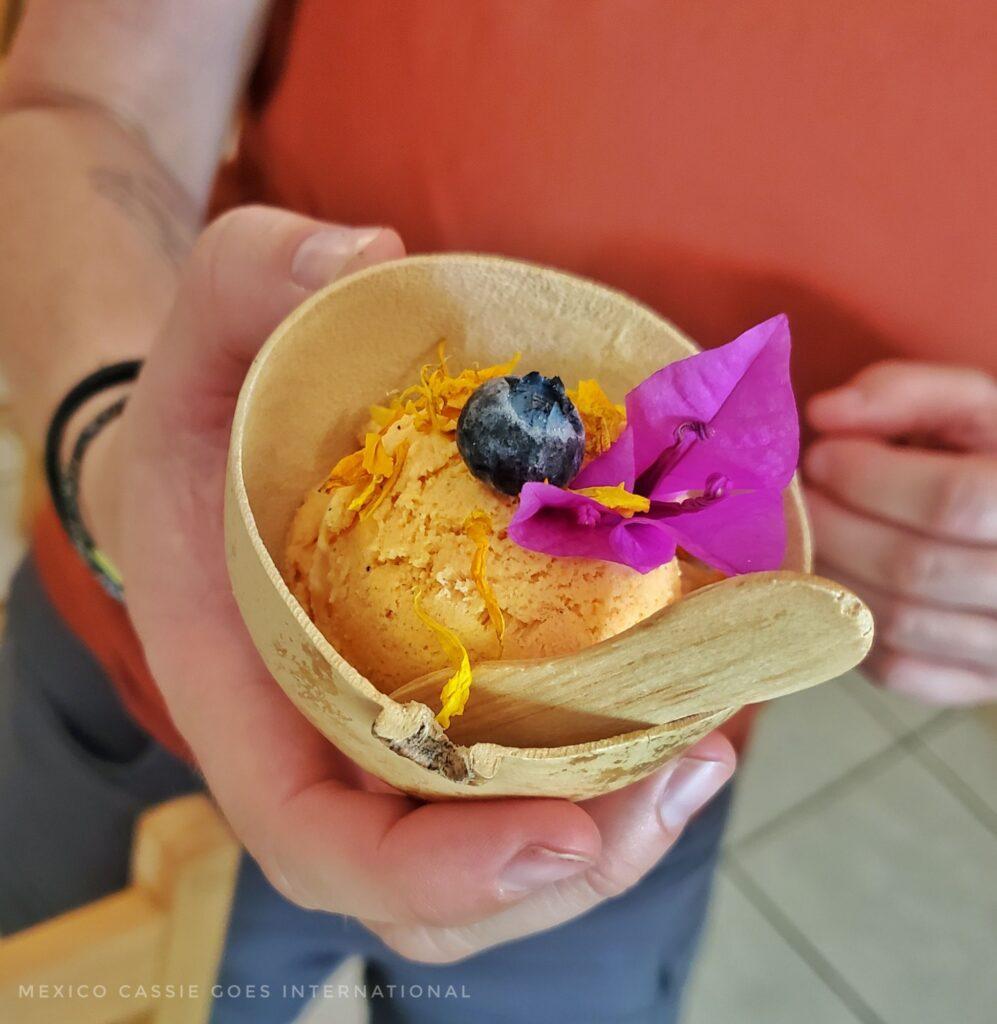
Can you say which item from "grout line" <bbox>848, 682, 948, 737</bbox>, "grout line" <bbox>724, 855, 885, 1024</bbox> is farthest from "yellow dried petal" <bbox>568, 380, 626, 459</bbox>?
"grout line" <bbox>848, 682, 948, 737</bbox>

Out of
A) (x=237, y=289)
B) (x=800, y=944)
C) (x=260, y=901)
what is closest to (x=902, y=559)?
(x=237, y=289)

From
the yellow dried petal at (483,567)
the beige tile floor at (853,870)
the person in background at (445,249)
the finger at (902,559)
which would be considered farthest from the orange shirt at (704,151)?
the beige tile floor at (853,870)

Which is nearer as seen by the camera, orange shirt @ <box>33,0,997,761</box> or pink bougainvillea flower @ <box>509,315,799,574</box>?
pink bougainvillea flower @ <box>509,315,799,574</box>

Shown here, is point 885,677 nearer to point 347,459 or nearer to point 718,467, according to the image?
point 718,467

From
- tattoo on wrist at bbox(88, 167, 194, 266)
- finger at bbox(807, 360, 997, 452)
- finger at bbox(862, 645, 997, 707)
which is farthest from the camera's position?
tattoo on wrist at bbox(88, 167, 194, 266)

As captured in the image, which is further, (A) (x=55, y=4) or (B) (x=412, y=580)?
(A) (x=55, y=4)

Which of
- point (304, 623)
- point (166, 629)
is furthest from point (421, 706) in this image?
point (166, 629)

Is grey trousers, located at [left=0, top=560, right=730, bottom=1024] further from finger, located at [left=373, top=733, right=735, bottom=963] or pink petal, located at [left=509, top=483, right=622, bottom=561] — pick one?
pink petal, located at [left=509, top=483, right=622, bottom=561]
